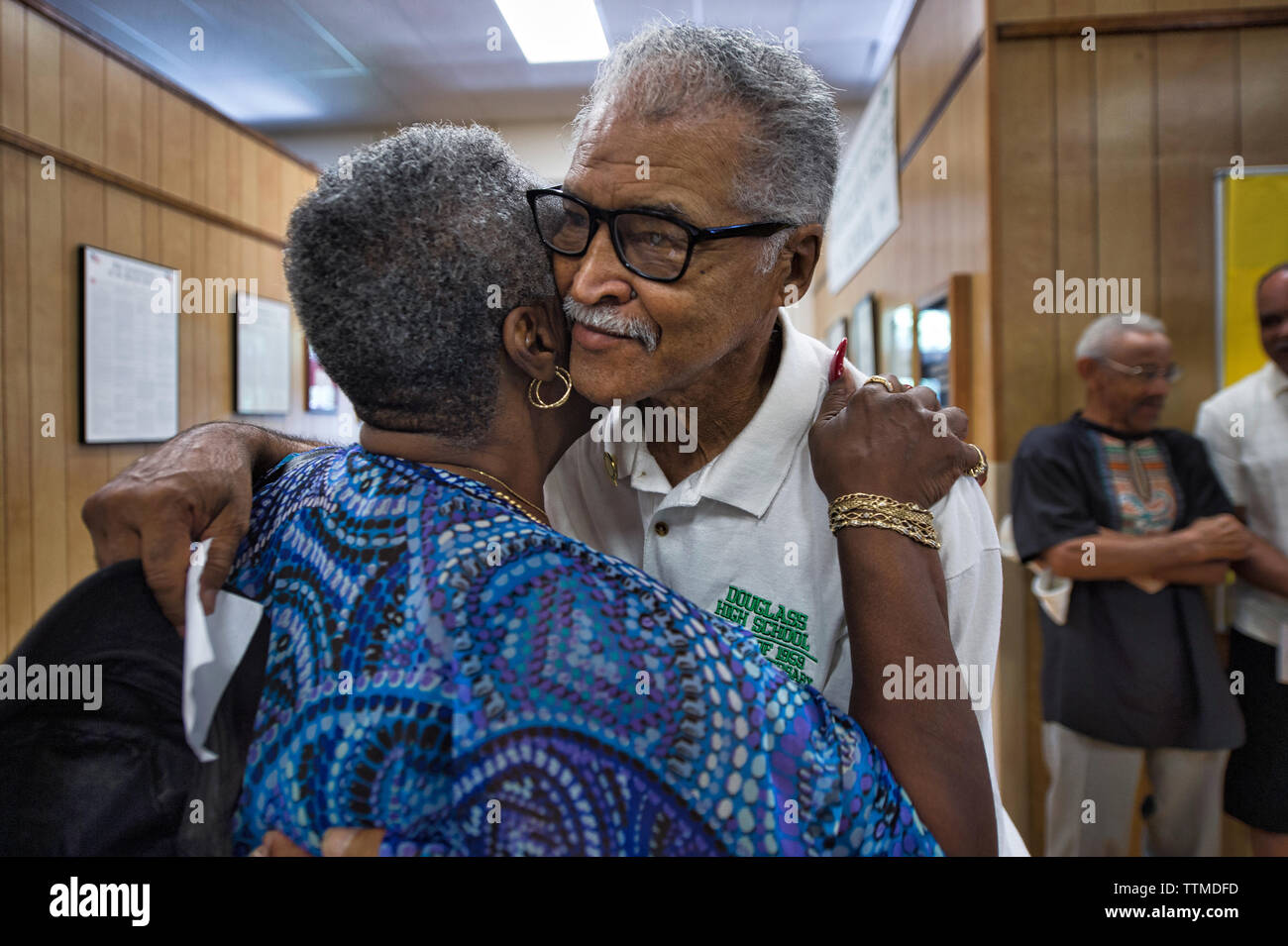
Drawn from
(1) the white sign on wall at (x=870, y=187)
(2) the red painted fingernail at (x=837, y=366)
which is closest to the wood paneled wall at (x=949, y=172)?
(1) the white sign on wall at (x=870, y=187)

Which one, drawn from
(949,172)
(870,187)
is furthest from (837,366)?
(870,187)

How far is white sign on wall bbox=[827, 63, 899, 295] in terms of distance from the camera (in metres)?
2.39

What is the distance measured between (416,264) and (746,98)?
0.35 meters

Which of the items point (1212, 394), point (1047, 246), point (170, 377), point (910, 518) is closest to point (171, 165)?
point (170, 377)

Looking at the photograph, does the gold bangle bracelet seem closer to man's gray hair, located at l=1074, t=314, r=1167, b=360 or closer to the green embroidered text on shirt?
the green embroidered text on shirt

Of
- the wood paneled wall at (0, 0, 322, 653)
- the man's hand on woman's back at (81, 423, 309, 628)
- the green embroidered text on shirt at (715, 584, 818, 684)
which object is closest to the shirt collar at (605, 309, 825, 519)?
the green embroidered text on shirt at (715, 584, 818, 684)

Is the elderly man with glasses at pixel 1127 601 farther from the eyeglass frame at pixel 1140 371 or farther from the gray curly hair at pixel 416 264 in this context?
the gray curly hair at pixel 416 264

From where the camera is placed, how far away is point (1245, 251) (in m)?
1.25

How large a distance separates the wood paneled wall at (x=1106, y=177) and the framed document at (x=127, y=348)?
1.77 meters

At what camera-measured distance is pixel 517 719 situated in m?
0.59

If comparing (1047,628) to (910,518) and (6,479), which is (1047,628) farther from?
(6,479)

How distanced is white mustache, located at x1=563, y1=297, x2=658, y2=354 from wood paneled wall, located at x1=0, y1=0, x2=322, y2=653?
521 mm

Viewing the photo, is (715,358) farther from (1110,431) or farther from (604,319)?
(1110,431)

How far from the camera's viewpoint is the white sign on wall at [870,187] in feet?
→ 7.84
